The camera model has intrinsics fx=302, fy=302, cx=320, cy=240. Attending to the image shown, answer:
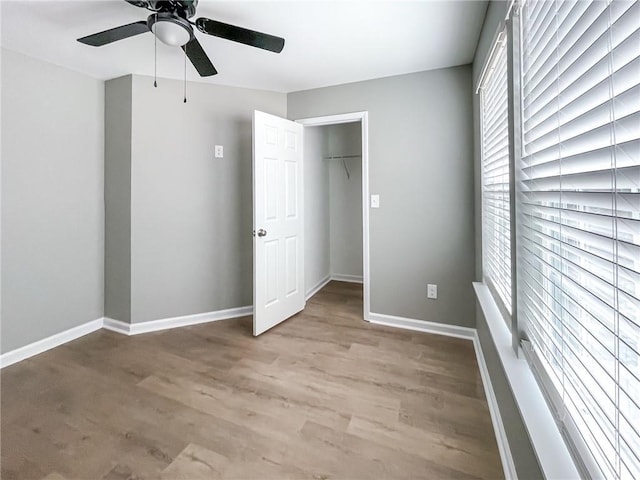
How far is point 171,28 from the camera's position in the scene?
1680 millimetres

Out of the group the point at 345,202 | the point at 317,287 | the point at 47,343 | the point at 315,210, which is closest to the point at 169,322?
the point at 47,343

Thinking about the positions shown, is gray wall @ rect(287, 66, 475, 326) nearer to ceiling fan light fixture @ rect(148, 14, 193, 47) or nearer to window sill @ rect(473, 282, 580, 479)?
window sill @ rect(473, 282, 580, 479)

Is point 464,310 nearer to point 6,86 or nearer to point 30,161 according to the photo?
point 30,161

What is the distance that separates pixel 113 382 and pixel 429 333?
2492 millimetres

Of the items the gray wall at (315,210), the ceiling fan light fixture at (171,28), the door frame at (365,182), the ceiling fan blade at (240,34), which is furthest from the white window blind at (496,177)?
the gray wall at (315,210)

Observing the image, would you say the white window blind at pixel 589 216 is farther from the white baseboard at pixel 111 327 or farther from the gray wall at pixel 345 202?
the gray wall at pixel 345 202

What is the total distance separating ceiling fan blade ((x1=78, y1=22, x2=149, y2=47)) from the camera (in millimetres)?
1688

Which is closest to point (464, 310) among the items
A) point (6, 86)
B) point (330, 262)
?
point (330, 262)

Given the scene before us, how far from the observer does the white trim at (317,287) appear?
3822 mm

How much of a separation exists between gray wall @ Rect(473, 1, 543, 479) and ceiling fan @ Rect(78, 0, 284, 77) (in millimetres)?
1231

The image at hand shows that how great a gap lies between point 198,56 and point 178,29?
0.25 metres

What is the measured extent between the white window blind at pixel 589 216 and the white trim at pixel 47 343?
3.37 meters

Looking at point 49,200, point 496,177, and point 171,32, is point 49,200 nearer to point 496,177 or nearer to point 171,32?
point 171,32

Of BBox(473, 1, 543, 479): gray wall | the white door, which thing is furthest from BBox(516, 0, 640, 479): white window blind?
the white door
